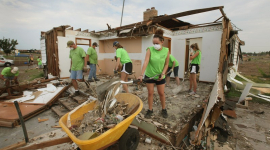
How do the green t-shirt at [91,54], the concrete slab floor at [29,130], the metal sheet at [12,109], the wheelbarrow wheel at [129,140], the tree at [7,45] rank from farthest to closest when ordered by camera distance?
the tree at [7,45]
the green t-shirt at [91,54]
the metal sheet at [12,109]
the concrete slab floor at [29,130]
the wheelbarrow wheel at [129,140]

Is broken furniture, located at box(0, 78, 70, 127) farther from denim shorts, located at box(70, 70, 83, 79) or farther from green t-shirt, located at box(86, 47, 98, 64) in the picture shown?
green t-shirt, located at box(86, 47, 98, 64)

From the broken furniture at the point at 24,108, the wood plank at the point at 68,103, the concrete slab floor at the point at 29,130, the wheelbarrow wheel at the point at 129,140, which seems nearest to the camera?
→ the wheelbarrow wheel at the point at 129,140

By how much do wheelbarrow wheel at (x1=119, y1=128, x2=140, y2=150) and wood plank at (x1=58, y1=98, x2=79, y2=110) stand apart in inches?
98.3

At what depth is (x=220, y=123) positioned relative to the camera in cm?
312

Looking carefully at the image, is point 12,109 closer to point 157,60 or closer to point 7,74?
point 7,74

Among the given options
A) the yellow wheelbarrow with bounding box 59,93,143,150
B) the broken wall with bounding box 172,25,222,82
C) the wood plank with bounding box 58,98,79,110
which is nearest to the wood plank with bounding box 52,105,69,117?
the wood plank with bounding box 58,98,79,110

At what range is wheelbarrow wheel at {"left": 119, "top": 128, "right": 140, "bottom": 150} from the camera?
201 cm

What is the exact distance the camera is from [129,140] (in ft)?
7.27

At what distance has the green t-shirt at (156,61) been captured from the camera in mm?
2701

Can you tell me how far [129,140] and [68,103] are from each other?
121 inches

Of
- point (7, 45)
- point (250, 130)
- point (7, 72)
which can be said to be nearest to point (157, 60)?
point (250, 130)

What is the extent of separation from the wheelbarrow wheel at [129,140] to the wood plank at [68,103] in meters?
2.50

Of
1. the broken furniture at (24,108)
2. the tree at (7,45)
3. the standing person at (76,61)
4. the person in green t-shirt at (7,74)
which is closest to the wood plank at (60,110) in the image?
the broken furniture at (24,108)

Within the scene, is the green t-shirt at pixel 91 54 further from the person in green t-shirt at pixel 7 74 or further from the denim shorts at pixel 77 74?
the person in green t-shirt at pixel 7 74
